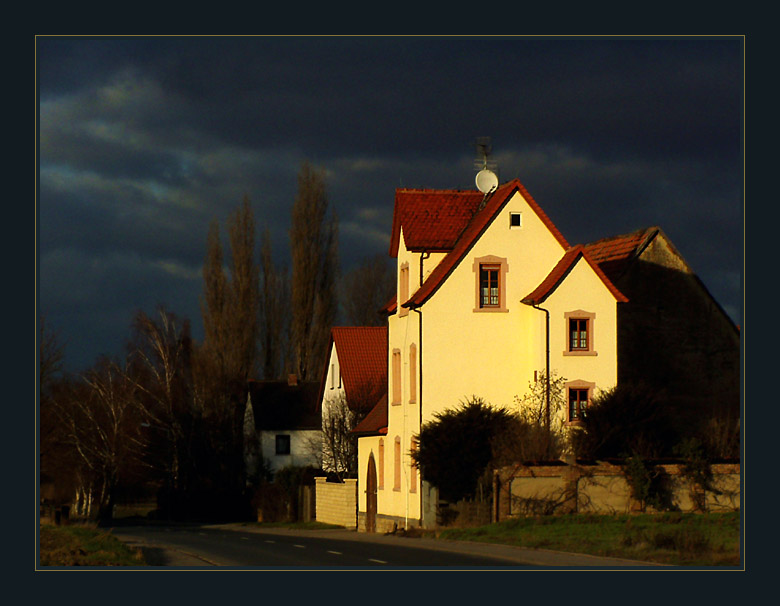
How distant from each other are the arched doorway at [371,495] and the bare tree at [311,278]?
2978 cm

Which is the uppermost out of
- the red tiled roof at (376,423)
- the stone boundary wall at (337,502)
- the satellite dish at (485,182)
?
the satellite dish at (485,182)

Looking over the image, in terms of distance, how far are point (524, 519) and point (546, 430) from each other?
3.69 metres

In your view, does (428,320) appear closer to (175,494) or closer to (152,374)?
(175,494)

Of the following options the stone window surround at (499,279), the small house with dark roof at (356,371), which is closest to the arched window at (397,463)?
the stone window surround at (499,279)

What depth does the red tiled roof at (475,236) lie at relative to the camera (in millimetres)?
38125

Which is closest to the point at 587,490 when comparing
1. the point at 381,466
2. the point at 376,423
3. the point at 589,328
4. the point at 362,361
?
the point at 589,328

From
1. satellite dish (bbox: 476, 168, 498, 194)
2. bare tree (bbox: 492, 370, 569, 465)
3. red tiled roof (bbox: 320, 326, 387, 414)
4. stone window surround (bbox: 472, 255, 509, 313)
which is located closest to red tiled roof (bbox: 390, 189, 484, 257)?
satellite dish (bbox: 476, 168, 498, 194)

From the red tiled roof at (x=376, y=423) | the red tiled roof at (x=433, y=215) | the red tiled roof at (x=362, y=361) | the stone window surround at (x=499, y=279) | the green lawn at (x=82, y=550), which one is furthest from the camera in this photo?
the red tiled roof at (x=362, y=361)

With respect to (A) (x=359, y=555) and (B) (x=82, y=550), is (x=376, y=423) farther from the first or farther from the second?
(B) (x=82, y=550)

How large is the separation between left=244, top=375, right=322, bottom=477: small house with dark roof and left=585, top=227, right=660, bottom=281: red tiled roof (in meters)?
25.6

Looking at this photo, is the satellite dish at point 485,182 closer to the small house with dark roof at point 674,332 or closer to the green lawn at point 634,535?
the small house with dark roof at point 674,332

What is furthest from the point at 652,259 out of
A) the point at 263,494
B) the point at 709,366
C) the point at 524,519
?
the point at 263,494

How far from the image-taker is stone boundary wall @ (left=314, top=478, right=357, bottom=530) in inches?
1797

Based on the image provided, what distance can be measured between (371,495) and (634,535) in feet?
61.5
